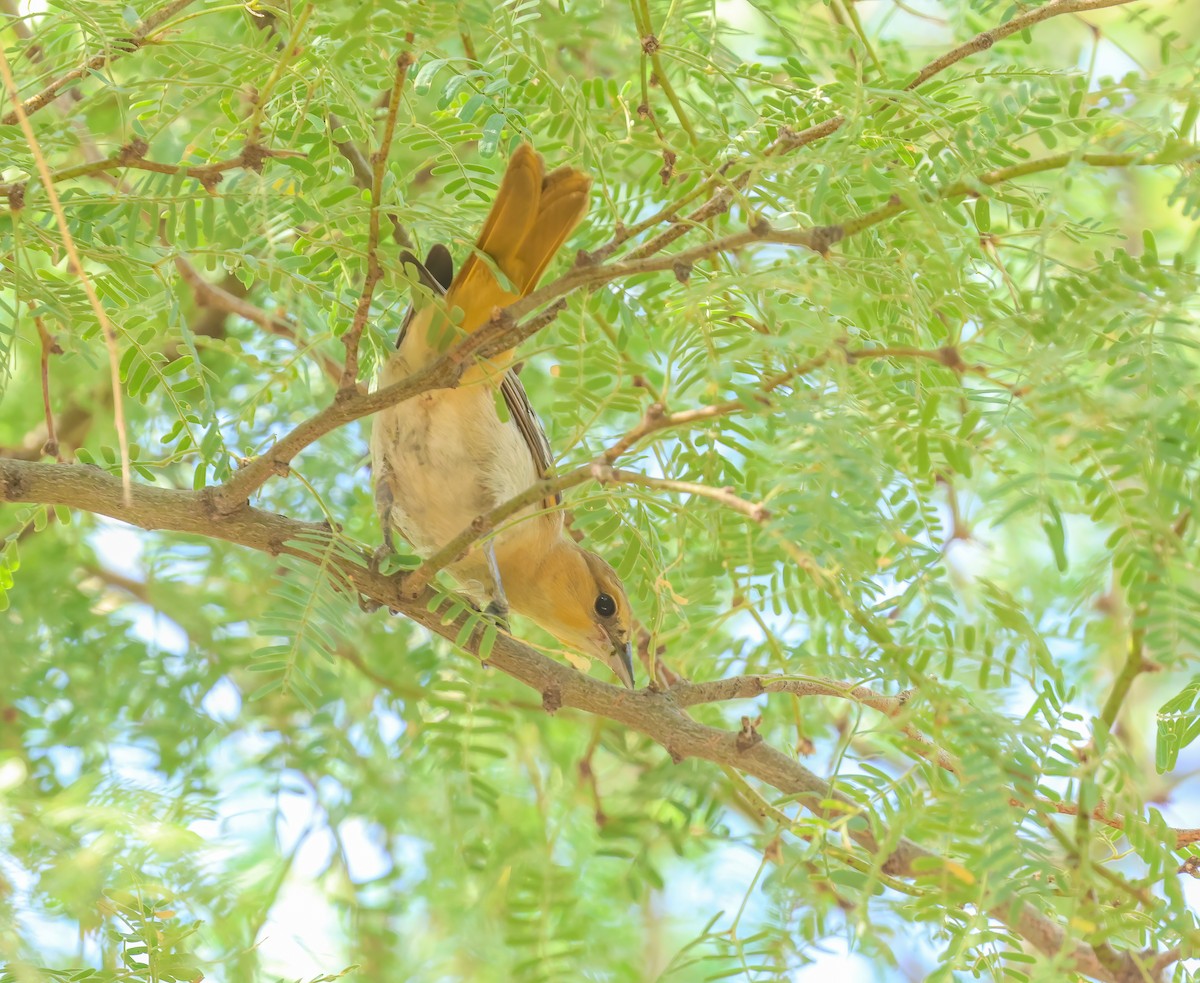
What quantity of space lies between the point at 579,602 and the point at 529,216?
144cm

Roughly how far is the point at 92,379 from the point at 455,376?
2.36m

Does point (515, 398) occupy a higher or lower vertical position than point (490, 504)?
higher

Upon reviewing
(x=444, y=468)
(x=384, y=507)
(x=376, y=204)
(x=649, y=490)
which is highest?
(x=444, y=468)

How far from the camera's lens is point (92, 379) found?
12.4 ft

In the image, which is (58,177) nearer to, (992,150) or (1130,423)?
(992,150)

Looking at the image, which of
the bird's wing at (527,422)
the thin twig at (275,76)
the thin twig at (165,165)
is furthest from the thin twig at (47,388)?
the bird's wing at (527,422)

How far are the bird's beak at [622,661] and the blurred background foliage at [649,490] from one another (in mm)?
181

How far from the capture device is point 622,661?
3418 millimetres

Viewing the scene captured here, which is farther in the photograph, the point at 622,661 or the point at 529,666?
the point at 622,661

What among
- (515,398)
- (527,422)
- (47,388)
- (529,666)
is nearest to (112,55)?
(47,388)

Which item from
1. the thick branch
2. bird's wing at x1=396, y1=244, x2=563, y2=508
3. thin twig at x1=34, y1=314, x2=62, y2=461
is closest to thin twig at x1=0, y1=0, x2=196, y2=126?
thin twig at x1=34, y1=314, x2=62, y2=461

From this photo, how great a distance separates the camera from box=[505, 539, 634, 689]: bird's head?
3451 mm

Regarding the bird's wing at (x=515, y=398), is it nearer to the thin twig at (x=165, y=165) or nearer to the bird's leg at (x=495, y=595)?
the bird's leg at (x=495, y=595)

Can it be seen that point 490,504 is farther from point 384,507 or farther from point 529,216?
point 529,216
